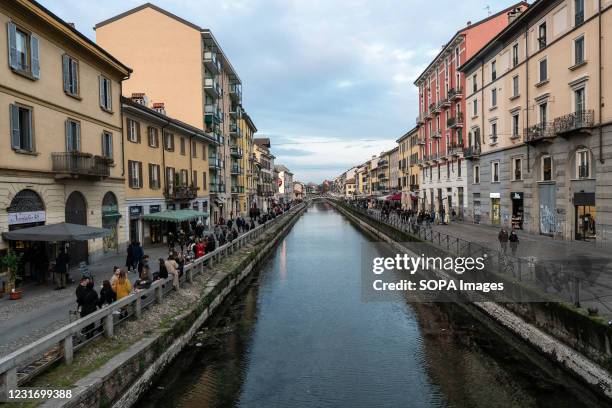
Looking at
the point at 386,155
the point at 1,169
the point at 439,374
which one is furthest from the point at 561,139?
the point at 386,155

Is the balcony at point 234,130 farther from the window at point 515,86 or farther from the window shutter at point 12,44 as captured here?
the window shutter at point 12,44

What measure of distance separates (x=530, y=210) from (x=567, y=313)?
20.7m

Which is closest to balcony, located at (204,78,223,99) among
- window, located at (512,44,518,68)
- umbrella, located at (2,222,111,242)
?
window, located at (512,44,518,68)

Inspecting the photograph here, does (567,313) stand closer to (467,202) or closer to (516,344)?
(516,344)

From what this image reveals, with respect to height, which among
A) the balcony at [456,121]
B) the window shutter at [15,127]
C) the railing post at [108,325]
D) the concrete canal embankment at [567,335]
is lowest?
the concrete canal embankment at [567,335]

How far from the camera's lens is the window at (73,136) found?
730 inches

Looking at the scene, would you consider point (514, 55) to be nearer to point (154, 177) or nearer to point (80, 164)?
point (154, 177)

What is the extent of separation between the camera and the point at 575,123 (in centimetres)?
2256

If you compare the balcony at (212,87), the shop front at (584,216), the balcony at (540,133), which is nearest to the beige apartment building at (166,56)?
the balcony at (212,87)

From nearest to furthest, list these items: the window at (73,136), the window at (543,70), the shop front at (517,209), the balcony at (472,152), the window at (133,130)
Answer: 1. the window at (73,136)
2. the window at (133,130)
3. the window at (543,70)
4. the shop front at (517,209)
5. the balcony at (472,152)

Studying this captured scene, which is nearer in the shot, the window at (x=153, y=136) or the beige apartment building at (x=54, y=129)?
the beige apartment building at (x=54, y=129)

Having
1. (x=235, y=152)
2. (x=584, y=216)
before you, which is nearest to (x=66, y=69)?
(x=584, y=216)

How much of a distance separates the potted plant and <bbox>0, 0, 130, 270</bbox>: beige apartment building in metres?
0.92

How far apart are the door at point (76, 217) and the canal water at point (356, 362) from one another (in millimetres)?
7225
